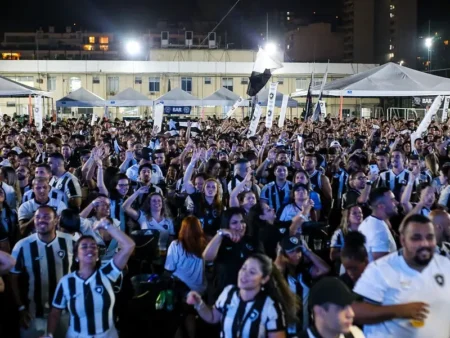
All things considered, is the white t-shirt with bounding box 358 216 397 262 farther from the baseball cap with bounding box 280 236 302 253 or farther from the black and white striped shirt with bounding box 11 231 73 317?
the black and white striped shirt with bounding box 11 231 73 317

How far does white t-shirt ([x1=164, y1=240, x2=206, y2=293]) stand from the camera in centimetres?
561

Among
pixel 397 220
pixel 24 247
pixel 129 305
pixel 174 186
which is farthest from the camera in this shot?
pixel 174 186

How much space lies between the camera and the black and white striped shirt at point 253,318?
149 inches

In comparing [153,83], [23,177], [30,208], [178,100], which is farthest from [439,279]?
[153,83]

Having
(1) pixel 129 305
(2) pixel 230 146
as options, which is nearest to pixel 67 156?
(2) pixel 230 146

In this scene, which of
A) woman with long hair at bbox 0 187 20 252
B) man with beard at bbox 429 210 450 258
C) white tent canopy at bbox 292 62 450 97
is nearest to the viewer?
man with beard at bbox 429 210 450 258

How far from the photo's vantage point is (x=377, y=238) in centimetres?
511

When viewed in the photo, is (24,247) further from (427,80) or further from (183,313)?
(427,80)

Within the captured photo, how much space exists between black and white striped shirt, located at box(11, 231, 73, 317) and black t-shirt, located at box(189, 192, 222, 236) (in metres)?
2.03

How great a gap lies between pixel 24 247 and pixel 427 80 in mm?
16374

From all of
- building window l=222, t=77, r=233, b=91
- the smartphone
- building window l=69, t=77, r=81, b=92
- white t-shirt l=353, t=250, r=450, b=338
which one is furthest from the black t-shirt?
building window l=69, t=77, r=81, b=92

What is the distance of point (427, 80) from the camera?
18812 mm

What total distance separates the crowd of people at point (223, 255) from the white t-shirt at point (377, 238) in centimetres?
1

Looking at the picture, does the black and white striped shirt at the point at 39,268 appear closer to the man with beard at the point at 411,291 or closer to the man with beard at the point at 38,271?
the man with beard at the point at 38,271
